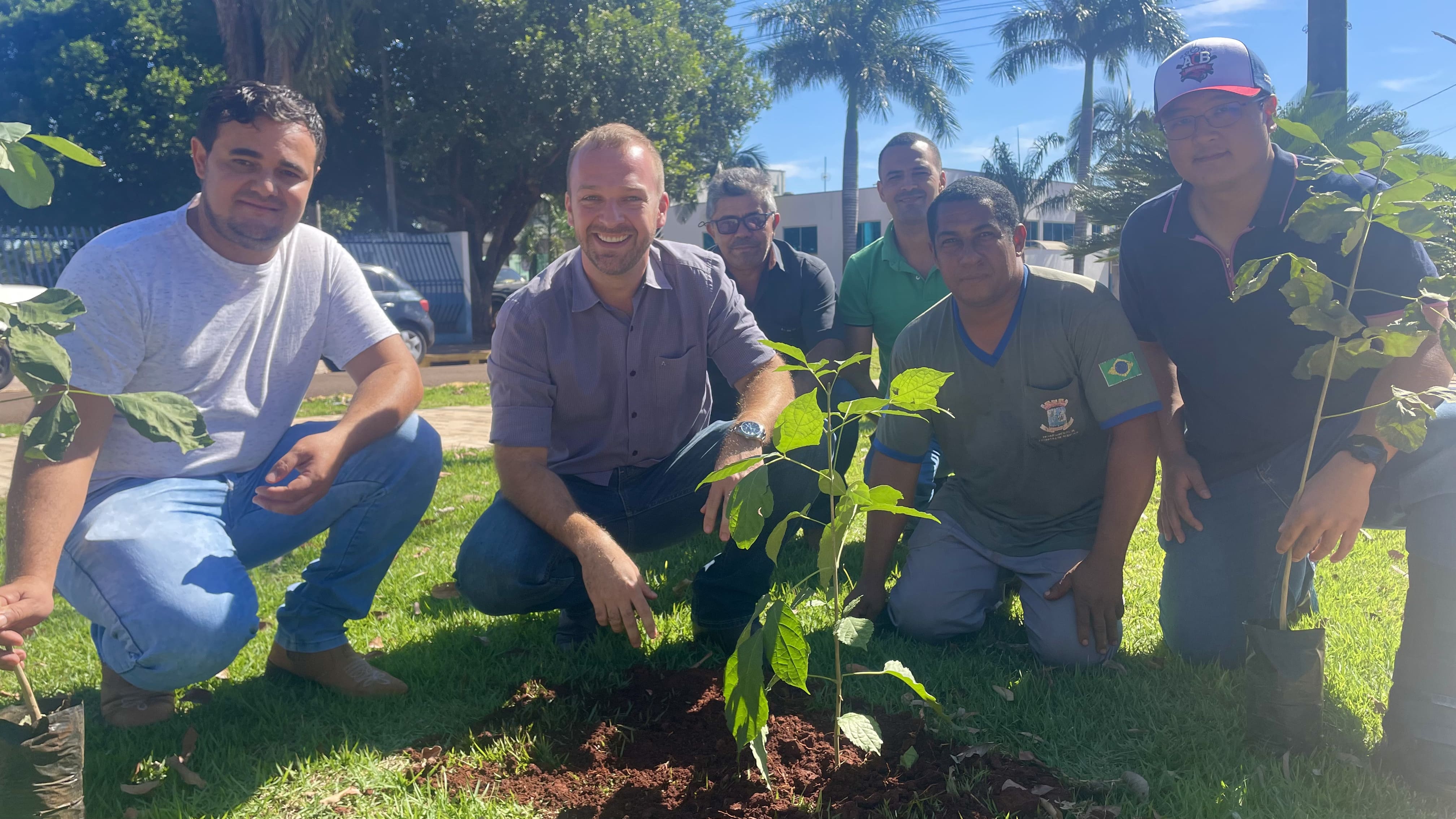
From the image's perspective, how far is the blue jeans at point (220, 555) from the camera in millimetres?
2504

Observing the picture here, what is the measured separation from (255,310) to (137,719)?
1315 millimetres

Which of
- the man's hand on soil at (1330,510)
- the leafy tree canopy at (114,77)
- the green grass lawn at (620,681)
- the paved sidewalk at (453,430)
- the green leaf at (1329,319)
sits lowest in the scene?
the paved sidewalk at (453,430)

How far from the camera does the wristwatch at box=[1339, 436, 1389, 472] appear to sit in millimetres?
2449

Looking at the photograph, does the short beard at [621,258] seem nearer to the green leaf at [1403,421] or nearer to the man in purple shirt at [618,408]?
Result: the man in purple shirt at [618,408]

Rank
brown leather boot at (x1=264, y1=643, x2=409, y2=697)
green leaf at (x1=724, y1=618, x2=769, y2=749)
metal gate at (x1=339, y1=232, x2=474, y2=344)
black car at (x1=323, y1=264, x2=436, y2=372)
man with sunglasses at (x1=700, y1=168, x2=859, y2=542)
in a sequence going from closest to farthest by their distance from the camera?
1. green leaf at (x1=724, y1=618, x2=769, y2=749)
2. brown leather boot at (x1=264, y1=643, x2=409, y2=697)
3. man with sunglasses at (x1=700, y1=168, x2=859, y2=542)
4. black car at (x1=323, y1=264, x2=436, y2=372)
5. metal gate at (x1=339, y1=232, x2=474, y2=344)

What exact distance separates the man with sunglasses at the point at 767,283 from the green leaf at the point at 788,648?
2430 millimetres

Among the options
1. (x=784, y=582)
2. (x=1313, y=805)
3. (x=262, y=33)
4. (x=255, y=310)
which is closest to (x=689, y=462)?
(x=784, y=582)

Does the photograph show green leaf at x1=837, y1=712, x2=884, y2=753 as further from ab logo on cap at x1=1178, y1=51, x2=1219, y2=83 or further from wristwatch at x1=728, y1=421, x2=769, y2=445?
ab logo on cap at x1=1178, y1=51, x2=1219, y2=83

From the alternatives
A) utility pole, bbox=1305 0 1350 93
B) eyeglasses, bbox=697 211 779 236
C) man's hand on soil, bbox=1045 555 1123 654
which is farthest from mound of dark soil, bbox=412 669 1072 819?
utility pole, bbox=1305 0 1350 93

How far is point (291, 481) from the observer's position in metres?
2.80

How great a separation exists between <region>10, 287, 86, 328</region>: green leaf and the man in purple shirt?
Answer: 1.32 metres

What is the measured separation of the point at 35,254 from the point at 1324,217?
1869 cm

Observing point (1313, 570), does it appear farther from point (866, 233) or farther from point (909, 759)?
point (866, 233)

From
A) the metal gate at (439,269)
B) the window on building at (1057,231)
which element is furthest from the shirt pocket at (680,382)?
the window on building at (1057,231)
